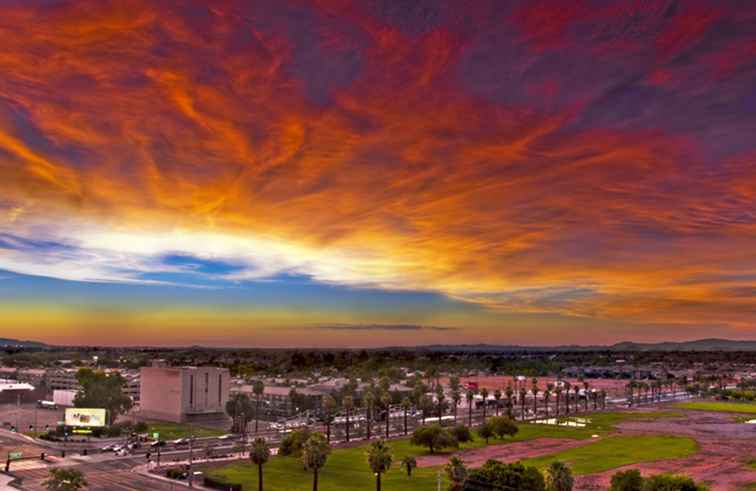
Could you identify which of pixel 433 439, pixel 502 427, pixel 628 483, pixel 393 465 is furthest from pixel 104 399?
pixel 628 483

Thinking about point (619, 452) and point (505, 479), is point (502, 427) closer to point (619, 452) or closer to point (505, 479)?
point (619, 452)

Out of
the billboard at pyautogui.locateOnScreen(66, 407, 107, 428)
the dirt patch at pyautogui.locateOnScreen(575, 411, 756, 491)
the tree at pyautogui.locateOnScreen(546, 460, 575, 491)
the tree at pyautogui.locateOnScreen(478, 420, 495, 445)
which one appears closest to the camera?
the tree at pyautogui.locateOnScreen(546, 460, 575, 491)

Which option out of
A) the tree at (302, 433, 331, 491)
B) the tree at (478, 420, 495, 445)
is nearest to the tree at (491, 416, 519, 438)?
the tree at (478, 420, 495, 445)

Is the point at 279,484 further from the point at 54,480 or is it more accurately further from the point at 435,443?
the point at 435,443

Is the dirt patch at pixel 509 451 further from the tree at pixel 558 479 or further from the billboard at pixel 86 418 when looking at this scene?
the billboard at pixel 86 418

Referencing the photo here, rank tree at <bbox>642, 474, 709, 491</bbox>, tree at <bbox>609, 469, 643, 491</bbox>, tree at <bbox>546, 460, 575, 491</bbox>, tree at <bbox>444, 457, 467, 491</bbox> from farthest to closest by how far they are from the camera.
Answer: tree at <bbox>444, 457, 467, 491</bbox>
tree at <bbox>609, 469, 643, 491</bbox>
tree at <bbox>642, 474, 709, 491</bbox>
tree at <bbox>546, 460, 575, 491</bbox>

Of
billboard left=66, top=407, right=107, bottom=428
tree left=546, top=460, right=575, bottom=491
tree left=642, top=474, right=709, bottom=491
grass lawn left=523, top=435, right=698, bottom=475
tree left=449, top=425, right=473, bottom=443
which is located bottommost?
grass lawn left=523, top=435, right=698, bottom=475

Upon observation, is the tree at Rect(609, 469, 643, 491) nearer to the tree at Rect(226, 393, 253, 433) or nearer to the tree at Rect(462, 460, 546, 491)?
the tree at Rect(462, 460, 546, 491)

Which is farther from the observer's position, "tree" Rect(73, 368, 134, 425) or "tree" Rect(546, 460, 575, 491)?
"tree" Rect(73, 368, 134, 425)
